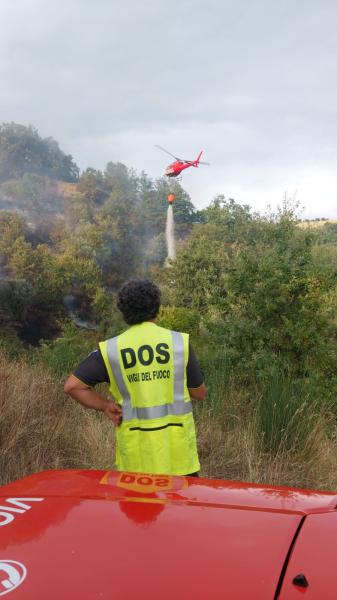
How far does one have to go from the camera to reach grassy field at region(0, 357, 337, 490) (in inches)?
206

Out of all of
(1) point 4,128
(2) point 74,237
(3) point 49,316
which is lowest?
(3) point 49,316

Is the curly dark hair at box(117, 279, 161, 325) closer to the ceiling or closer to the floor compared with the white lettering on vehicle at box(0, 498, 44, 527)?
closer to the ceiling

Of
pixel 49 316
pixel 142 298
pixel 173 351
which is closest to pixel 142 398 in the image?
pixel 173 351

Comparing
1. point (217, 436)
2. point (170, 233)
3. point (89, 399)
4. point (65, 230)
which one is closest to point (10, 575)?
point (89, 399)

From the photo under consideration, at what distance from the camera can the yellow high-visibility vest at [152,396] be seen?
3.04 m

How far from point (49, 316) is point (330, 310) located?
24815mm

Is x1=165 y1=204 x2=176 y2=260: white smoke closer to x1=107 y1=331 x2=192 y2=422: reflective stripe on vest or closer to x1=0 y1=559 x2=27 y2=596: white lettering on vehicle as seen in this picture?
x1=107 y1=331 x2=192 y2=422: reflective stripe on vest

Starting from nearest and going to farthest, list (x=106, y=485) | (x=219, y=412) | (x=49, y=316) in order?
(x=106, y=485) < (x=219, y=412) < (x=49, y=316)

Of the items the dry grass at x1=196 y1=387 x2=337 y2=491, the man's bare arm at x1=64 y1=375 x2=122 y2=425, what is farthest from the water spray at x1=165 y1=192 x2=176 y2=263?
the man's bare arm at x1=64 y1=375 x2=122 y2=425

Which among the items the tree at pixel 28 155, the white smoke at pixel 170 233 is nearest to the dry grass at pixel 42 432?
the tree at pixel 28 155

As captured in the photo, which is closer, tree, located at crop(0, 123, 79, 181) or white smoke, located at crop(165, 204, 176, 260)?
tree, located at crop(0, 123, 79, 181)

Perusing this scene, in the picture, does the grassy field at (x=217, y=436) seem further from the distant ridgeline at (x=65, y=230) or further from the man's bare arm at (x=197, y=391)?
the distant ridgeline at (x=65, y=230)

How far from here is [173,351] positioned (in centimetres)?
305

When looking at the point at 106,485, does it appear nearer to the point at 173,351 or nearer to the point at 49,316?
the point at 173,351
